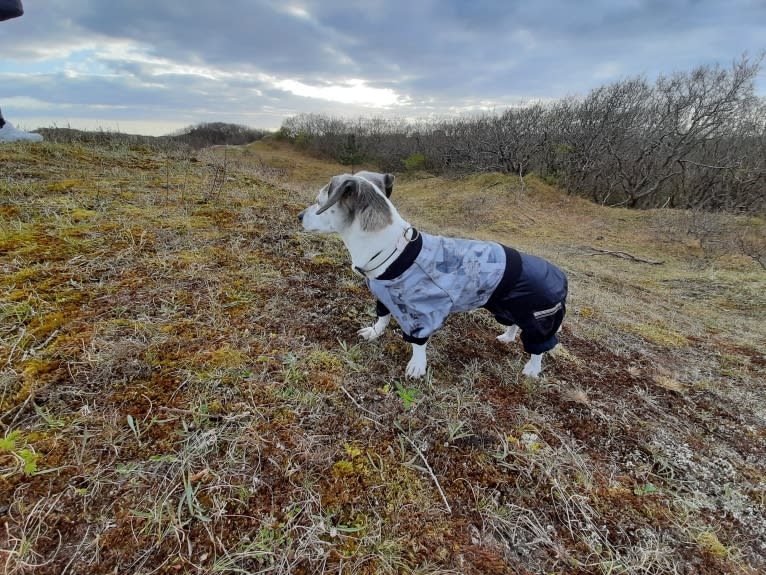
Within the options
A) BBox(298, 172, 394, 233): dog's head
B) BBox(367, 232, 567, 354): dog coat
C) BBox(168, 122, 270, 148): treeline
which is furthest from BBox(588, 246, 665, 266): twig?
BBox(168, 122, 270, 148): treeline

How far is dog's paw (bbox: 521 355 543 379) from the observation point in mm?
2926

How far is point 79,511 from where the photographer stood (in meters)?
1.40

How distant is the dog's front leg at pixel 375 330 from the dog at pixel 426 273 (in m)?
0.25

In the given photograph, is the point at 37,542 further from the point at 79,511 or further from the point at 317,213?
the point at 317,213

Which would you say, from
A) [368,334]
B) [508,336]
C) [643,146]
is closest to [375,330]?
[368,334]

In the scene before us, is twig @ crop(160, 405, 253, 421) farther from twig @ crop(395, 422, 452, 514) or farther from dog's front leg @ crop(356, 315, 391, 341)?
dog's front leg @ crop(356, 315, 391, 341)

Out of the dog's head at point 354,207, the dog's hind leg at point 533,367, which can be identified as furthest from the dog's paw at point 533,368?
the dog's head at point 354,207

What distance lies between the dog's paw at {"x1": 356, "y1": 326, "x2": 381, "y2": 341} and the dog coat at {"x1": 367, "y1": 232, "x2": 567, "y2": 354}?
0.31 meters

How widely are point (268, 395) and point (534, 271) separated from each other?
2137 millimetres

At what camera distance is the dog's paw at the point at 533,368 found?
2926mm

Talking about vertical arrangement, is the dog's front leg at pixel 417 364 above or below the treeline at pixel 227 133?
below

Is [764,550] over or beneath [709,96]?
beneath

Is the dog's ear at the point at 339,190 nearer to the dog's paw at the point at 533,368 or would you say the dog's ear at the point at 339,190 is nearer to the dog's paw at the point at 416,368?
the dog's paw at the point at 416,368

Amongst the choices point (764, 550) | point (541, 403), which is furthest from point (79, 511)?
point (764, 550)
